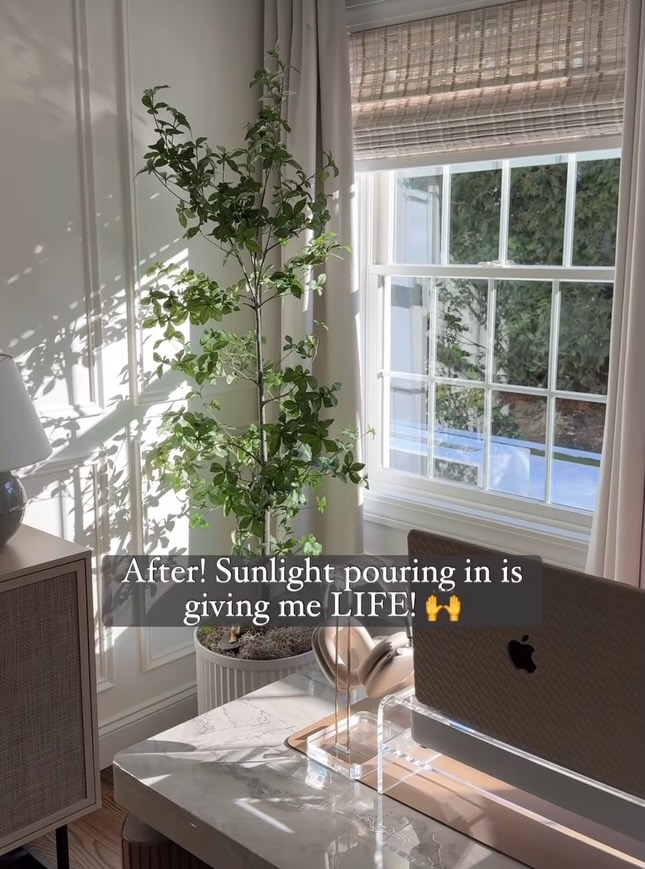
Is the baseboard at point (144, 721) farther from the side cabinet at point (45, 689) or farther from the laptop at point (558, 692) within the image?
the laptop at point (558, 692)

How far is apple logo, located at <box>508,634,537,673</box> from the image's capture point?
1.13 meters

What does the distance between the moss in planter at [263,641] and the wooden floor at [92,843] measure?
578 millimetres

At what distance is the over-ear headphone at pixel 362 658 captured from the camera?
4.62ft

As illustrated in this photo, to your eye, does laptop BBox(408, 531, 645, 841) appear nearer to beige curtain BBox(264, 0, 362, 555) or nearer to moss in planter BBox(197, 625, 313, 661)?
moss in planter BBox(197, 625, 313, 661)

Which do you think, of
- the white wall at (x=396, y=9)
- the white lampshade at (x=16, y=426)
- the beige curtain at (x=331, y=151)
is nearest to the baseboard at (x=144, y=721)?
the beige curtain at (x=331, y=151)

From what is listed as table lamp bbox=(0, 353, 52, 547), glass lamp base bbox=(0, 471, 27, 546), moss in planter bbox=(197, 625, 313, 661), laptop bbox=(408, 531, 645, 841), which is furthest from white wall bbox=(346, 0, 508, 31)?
laptop bbox=(408, 531, 645, 841)

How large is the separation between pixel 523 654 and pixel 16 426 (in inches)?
56.9

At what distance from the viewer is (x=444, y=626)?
4.04 feet

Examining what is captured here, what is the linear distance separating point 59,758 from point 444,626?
1548mm

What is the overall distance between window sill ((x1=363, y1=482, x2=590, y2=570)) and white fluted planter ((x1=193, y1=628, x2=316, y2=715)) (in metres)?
0.64

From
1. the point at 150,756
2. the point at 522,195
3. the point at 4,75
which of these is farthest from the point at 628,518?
the point at 4,75

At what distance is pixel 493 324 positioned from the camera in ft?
9.98

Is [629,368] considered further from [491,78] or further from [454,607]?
[454,607]

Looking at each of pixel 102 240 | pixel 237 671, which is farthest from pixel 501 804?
pixel 102 240
